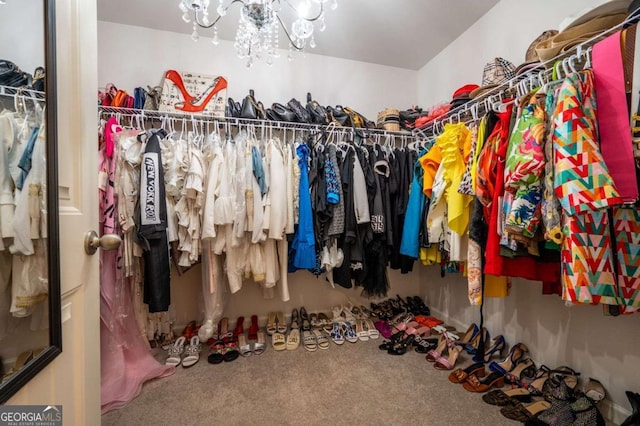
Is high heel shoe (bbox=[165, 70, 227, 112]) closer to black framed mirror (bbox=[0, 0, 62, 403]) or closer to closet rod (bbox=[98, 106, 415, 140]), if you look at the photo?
closet rod (bbox=[98, 106, 415, 140])

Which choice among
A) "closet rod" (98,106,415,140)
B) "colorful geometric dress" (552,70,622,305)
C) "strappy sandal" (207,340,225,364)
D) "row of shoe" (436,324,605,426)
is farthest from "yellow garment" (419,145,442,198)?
"strappy sandal" (207,340,225,364)

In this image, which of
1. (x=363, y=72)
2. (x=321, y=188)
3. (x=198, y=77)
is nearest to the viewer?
(x=321, y=188)

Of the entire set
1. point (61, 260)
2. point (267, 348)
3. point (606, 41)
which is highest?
point (606, 41)

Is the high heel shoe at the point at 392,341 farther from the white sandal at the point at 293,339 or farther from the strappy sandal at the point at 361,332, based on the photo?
the white sandal at the point at 293,339

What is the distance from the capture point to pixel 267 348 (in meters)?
1.81

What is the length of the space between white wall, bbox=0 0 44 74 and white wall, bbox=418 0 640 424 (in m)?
2.22

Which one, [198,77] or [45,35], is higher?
[198,77]

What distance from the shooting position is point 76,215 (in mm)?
573

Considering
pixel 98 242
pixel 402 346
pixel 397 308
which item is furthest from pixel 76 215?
pixel 397 308

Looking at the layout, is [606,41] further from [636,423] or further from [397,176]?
[636,423]

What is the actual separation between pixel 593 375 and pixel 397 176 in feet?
5.06

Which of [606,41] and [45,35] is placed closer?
[45,35]

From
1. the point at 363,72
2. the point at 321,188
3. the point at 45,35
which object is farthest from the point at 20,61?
the point at 363,72

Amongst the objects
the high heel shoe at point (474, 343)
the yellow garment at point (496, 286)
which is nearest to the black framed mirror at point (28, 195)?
the yellow garment at point (496, 286)
